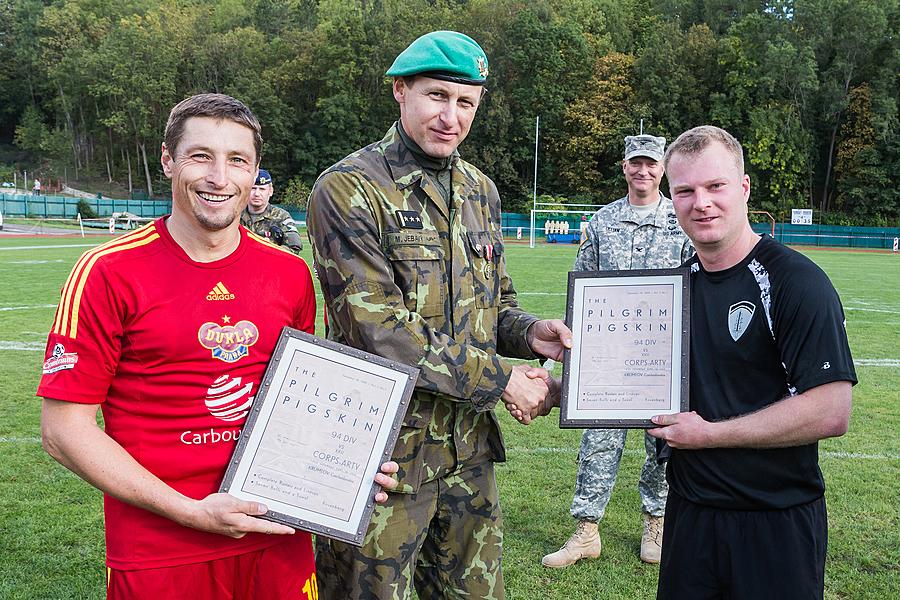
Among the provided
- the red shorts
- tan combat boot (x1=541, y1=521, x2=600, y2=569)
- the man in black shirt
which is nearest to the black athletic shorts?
the man in black shirt

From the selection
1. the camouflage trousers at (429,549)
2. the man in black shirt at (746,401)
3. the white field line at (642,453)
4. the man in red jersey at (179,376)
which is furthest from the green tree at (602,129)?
the man in red jersey at (179,376)

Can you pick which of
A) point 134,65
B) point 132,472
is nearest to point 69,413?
point 132,472

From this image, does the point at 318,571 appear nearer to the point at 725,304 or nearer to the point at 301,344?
the point at 301,344

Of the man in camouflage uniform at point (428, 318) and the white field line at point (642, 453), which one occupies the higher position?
the man in camouflage uniform at point (428, 318)

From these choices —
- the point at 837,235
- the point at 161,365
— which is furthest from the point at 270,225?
the point at 837,235

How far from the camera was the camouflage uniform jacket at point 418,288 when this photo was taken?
97.6 inches

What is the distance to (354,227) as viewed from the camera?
8.20 feet

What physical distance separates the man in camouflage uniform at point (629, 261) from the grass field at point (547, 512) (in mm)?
178

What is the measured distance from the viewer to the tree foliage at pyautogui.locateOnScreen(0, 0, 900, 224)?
5353cm

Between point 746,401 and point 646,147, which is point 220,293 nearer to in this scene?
point 746,401

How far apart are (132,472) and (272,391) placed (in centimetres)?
45

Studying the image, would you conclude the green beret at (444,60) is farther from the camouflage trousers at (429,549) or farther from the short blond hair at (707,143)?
the camouflage trousers at (429,549)

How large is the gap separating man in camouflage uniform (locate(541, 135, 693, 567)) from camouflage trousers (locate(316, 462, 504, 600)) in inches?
77.6

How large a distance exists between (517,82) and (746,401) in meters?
65.0
